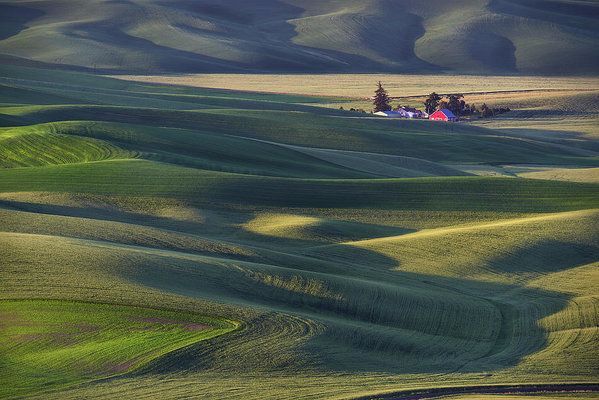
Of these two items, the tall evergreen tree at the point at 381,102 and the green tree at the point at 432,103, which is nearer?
the green tree at the point at 432,103

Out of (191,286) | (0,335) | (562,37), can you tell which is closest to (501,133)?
(191,286)

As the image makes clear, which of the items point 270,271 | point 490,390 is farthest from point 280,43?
point 490,390

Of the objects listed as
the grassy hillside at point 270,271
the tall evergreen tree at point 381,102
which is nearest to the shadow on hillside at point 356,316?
the grassy hillside at point 270,271

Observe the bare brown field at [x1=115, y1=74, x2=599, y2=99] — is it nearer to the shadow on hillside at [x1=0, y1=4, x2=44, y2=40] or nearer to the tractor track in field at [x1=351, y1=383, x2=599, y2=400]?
the shadow on hillside at [x1=0, y1=4, x2=44, y2=40]

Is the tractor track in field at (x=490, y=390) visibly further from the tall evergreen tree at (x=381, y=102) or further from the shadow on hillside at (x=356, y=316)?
the tall evergreen tree at (x=381, y=102)

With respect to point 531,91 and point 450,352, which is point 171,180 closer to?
point 450,352

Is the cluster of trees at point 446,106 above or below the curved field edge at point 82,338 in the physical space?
above

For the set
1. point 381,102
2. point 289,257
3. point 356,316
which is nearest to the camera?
point 356,316

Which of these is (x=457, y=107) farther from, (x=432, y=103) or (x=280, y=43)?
(x=280, y=43)
